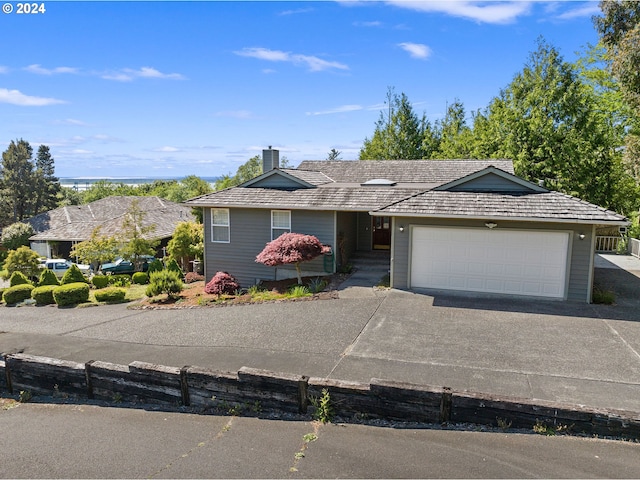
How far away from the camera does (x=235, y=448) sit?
5.46 m

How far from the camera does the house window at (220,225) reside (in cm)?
1809

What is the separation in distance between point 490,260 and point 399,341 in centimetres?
517

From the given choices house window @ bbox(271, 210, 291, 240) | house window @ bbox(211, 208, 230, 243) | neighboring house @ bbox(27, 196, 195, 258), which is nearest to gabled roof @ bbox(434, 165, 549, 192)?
house window @ bbox(271, 210, 291, 240)

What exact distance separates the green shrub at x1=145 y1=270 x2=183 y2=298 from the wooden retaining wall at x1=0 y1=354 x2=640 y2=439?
8430mm

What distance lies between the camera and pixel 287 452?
17.5 feet

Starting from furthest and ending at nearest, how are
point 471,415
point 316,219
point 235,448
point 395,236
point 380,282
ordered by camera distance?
1. point 316,219
2. point 380,282
3. point 395,236
4. point 471,415
5. point 235,448

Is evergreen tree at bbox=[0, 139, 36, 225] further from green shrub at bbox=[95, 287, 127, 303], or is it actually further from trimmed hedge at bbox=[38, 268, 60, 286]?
green shrub at bbox=[95, 287, 127, 303]

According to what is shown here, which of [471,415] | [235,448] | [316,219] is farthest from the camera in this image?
[316,219]

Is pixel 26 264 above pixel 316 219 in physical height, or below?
below

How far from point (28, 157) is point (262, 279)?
41.0 meters

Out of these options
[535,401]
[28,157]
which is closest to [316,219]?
[535,401]

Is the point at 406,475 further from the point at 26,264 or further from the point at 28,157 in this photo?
the point at 28,157

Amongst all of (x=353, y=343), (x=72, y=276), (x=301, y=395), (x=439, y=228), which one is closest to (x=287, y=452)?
(x=301, y=395)

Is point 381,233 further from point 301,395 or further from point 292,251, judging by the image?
point 301,395
